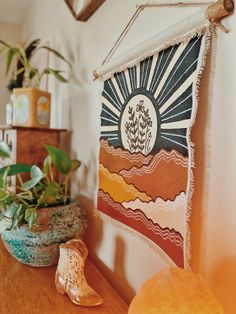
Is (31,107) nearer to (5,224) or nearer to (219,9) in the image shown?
(5,224)

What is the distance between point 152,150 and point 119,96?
253 mm

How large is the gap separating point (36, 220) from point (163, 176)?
49 cm

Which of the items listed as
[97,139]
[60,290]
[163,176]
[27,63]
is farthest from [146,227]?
[27,63]

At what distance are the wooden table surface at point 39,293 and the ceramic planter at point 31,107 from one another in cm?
64

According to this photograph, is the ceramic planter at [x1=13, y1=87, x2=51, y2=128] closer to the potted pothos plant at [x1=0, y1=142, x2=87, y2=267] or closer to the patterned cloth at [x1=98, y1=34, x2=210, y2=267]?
the potted pothos plant at [x1=0, y1=142, x2=87, y2=267]

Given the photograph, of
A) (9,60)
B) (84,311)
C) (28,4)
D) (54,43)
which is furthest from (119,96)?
(28,4)

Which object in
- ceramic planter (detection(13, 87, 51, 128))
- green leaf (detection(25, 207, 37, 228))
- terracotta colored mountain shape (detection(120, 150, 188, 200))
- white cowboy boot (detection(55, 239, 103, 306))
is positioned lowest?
white cowboy boot (detection(55, 239, 103, 306))

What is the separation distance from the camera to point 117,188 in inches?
36.3

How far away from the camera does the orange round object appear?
1.43ft

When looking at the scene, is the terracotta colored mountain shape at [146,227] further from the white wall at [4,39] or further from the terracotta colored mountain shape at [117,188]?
the white wall at [4,39]

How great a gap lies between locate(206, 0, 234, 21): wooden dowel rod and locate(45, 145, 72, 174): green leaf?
2.38ft

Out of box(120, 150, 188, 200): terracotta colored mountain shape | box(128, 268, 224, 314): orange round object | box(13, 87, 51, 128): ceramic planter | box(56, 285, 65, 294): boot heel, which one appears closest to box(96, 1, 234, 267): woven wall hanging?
box(120, 150, 188, 200): terracotta colored mountain shape

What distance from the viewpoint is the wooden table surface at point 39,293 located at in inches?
29.6

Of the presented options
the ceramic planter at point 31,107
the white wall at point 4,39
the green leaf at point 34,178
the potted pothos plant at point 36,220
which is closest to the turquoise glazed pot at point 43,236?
the potted pothos plant at point 36,220
